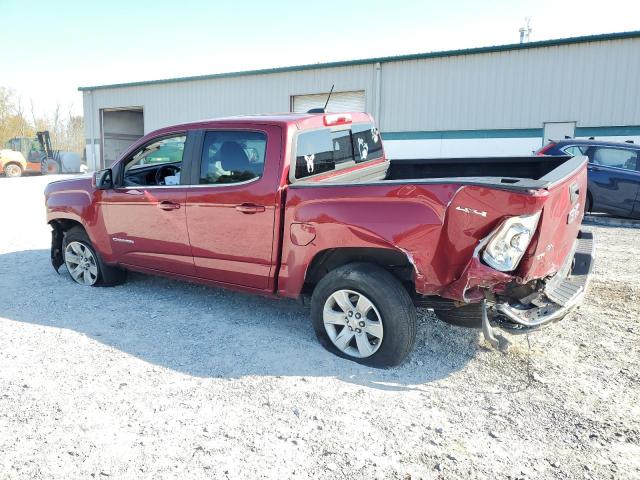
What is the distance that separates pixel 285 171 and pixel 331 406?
1.80m

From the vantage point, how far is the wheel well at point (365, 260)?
3525mm

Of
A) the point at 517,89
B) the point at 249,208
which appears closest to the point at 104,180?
the point at 249,208

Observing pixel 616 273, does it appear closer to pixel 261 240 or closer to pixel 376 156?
pixel 376 156

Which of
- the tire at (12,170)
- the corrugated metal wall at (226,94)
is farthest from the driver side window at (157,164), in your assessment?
the tire at (12,170)

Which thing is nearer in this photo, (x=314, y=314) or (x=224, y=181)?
(x=314, y=314)

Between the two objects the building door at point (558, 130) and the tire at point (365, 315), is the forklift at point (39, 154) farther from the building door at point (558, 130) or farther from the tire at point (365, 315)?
the tire at point (365, 315)

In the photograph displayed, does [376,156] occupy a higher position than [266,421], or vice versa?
[376,156]

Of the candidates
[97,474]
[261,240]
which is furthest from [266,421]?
[261,240]

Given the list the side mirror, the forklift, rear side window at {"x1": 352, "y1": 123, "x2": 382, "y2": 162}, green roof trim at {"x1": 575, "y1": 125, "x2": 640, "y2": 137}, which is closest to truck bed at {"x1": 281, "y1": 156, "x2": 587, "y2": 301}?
rear side window at {"x1": 352, "y1": 123, "x2": 382, "y2": 162}

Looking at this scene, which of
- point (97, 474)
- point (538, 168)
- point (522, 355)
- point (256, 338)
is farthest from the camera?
point (538, 168)

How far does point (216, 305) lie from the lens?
16.2 ft

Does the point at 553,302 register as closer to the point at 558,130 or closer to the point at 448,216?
the point at 448,216

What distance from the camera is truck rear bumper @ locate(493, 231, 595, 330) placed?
3.07 meters

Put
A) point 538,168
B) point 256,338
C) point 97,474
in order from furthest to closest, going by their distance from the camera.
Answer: point 538,168
point 256,338
point 97,474
